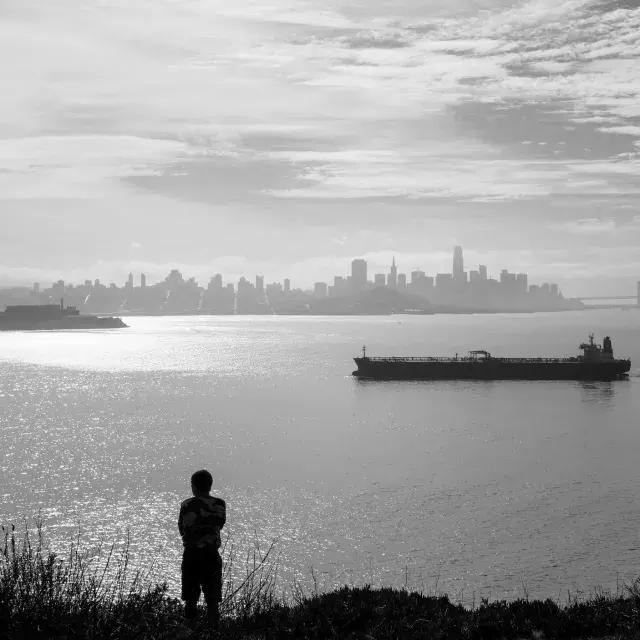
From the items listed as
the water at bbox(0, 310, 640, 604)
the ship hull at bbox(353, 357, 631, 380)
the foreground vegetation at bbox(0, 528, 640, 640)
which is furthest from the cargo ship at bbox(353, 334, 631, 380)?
the foreground vegetation at bbox(0, 528, 640, 640)

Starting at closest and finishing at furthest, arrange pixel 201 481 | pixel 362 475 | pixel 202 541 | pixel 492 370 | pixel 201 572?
pixel 201 481, pixel 202 541, pixel 201 572, pixel 362 475, pixel 492 370

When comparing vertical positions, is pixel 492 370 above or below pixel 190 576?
below

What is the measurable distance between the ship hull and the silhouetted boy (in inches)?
3336

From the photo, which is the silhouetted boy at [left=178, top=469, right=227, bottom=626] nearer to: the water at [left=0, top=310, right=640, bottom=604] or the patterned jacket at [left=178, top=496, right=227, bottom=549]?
the patterned jacket at [left=178, top=496, right=227, bottom=549]

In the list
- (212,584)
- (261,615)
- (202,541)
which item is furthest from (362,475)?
(202,541)

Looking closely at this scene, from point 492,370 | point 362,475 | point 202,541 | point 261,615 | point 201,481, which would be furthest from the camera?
point 492,370

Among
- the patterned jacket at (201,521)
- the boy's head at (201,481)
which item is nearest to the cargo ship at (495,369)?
the patterned jacket at (201,521)

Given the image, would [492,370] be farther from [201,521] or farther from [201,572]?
[201,521]

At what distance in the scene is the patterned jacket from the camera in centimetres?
873

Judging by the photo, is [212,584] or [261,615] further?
[261,615]

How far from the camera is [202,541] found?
8.78m

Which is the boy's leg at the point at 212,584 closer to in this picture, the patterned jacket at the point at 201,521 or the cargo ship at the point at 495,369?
the patterned jacket at the point at 201,521

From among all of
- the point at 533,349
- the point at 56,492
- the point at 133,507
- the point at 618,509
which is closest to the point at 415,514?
the point at 618,509

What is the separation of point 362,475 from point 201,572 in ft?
93.5
